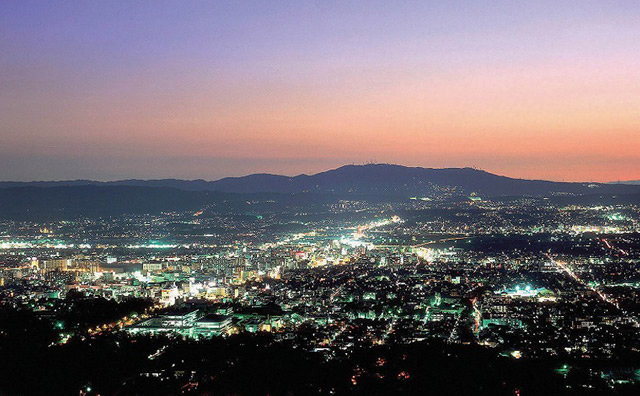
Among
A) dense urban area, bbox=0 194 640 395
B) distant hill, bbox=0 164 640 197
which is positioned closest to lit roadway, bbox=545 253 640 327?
dense urban area, bbox=0 194 640 395

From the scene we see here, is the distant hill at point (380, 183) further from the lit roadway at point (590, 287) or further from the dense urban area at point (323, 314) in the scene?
the lit roadway at point (590, 287)

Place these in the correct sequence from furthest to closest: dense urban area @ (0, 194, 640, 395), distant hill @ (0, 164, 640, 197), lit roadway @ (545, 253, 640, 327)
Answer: distant hill @ (0, 164, 640, 197), lit roadway @ (545, 253, 640, 327), dense urban area @ (0, 194, 640, 395)

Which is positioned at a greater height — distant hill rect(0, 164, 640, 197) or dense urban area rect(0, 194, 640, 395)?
distant hill rect(0, 164, 640, 197)

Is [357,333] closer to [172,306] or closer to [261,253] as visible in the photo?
[172,306]

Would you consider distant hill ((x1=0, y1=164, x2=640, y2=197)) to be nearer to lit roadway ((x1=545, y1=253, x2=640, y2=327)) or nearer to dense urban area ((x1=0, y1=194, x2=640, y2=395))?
dense urban area ((x1=0, y1=194, x2=640, y2=395))

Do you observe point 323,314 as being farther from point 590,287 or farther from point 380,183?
point 380,183

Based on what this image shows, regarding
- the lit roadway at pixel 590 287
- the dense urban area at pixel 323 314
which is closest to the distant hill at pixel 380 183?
the dense urban area at pixel 323 314
